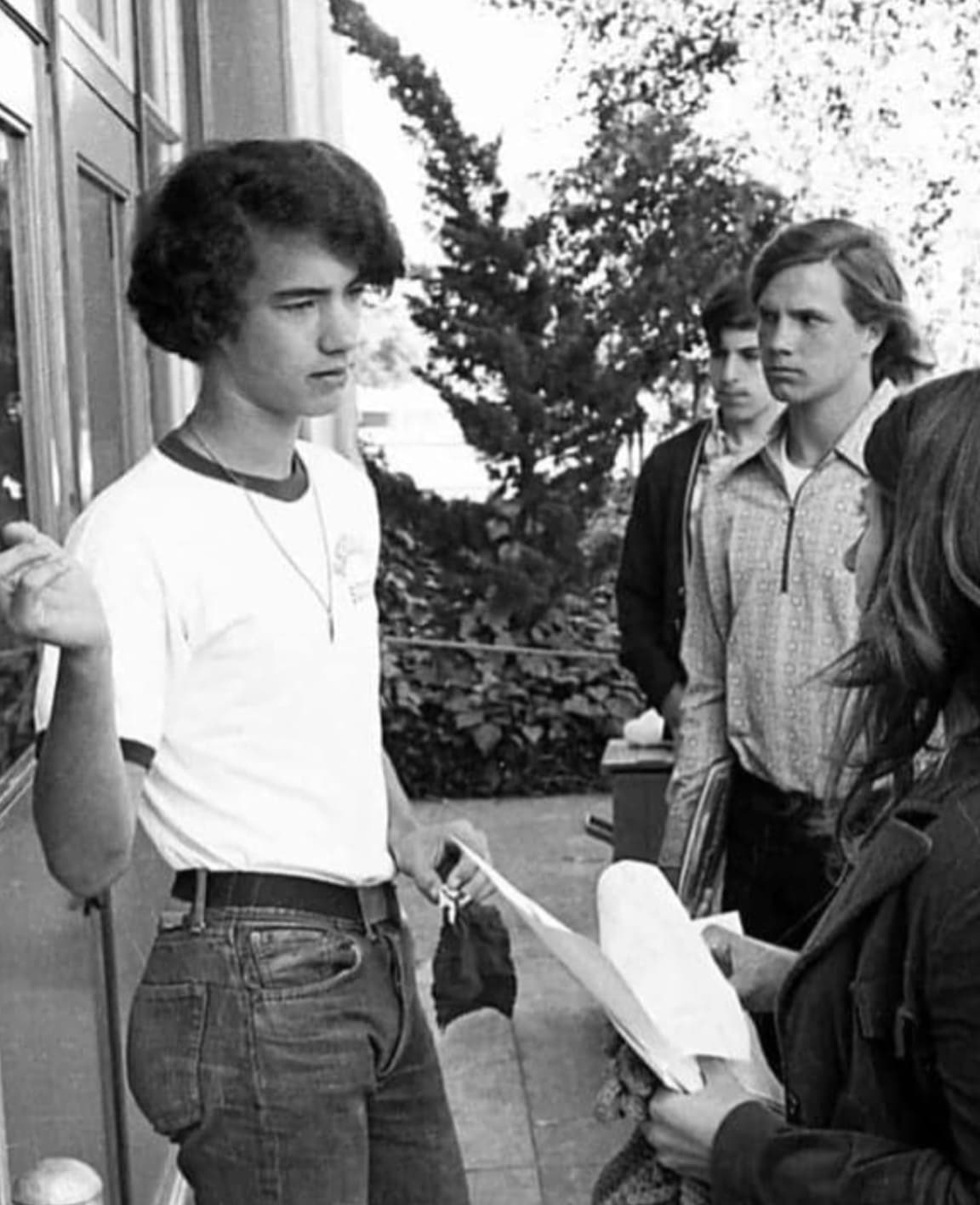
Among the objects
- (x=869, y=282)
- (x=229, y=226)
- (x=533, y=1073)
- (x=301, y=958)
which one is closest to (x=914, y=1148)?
(x=301, y=958)

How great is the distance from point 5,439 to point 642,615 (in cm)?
218

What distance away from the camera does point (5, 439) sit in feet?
8.04

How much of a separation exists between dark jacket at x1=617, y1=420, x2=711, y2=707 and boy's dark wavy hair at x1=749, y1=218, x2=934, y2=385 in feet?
2.86

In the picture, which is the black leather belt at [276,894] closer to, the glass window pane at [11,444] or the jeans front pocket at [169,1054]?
the jeans front pocket at [169,1054]

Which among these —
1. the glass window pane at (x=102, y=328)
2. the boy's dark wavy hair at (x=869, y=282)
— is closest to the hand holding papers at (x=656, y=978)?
the glass window pane at (x=102, y=328)

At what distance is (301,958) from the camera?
194cm

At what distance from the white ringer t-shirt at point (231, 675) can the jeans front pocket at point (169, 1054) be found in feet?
0.45

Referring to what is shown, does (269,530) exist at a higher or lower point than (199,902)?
higher

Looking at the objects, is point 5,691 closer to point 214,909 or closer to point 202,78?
point 214,909

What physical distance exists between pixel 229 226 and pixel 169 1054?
89 centimetres

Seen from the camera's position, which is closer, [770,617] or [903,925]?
[903,925]

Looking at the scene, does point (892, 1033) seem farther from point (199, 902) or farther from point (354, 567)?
point (354, 567)

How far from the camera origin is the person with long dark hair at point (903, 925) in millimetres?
1284

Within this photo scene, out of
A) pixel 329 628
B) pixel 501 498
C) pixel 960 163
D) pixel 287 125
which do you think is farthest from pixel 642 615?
pixel 960 163
